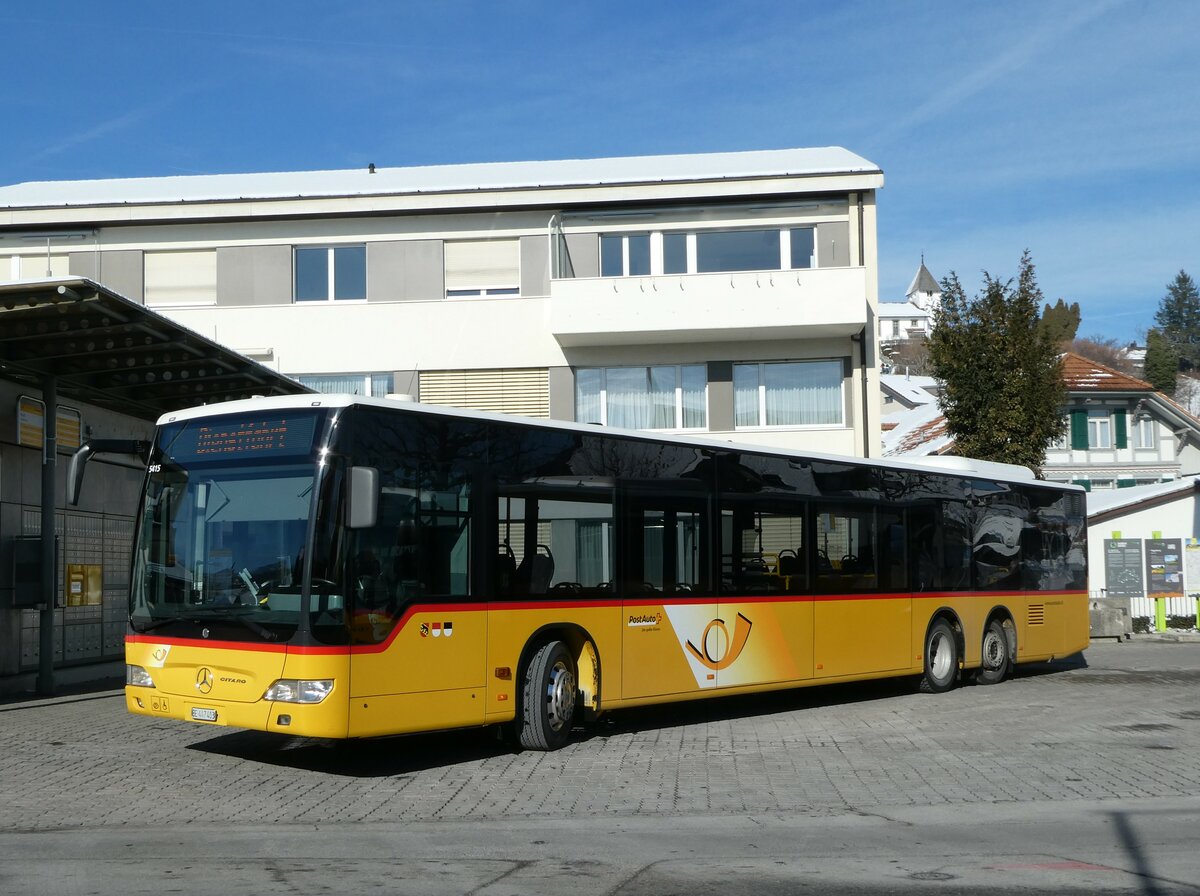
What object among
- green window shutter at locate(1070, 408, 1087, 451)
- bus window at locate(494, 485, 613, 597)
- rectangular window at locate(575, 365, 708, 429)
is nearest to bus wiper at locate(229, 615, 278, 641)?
bus window at locate(494, 485, 613, 597)

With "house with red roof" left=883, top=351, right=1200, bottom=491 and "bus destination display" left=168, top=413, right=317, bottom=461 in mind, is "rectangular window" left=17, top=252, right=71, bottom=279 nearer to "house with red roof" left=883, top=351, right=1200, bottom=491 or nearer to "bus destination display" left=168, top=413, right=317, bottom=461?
"bus destination display" left=168, top=413, right=317, bottom=461

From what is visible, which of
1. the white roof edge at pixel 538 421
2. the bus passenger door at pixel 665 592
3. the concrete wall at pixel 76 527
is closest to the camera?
the white roof edge at pixel 538 421

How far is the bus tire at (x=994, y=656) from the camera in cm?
1833

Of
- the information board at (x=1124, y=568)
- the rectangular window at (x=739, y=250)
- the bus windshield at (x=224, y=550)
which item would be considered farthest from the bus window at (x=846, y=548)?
the information board at (x=1124, y=568)

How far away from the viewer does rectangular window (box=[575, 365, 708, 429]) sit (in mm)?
30109

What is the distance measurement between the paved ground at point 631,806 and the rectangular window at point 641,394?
51.2ft

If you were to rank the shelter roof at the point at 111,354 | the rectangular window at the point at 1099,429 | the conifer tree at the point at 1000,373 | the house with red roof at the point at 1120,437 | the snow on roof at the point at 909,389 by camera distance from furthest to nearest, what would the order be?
1. the snow on roof at the point at 909,389
2. the rectangular window at the point at 1099,429
3. the house with red roof at the point at 1120,437
4. the conifer tree at the point at 1000,373
5. the shelter roof at the point at 111,354

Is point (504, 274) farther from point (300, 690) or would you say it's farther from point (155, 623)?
point (300, 690)

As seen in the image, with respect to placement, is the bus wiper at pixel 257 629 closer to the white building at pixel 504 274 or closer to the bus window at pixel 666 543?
the bus window at pixel 666 543

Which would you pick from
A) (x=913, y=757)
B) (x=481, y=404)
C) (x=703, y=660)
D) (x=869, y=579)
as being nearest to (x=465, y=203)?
(x=481, y=404)

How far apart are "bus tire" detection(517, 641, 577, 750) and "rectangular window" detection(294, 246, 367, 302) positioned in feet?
65.8

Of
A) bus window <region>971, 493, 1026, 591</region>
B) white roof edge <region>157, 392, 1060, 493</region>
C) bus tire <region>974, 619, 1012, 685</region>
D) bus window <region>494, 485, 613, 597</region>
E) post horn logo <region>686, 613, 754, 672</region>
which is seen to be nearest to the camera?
white roof edge <region>157, 392, 1060, 493</region>

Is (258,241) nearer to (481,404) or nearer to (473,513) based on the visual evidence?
(481,404)

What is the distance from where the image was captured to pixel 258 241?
99.5ft
